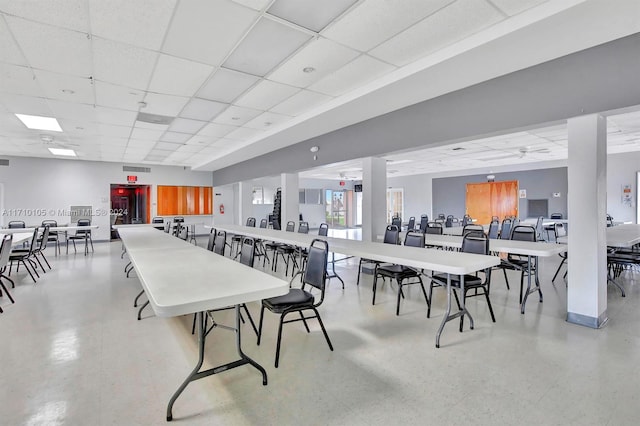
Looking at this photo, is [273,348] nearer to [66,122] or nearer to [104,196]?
[66,122]

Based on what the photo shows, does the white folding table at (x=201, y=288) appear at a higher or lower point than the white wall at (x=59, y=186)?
lower

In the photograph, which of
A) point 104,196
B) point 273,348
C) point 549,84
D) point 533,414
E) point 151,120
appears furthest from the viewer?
point 104,196

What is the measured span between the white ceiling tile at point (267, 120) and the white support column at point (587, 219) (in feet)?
13.1

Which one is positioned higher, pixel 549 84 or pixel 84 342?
pixel 549 84

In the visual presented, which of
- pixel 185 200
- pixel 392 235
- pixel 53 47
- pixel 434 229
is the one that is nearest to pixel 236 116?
pixel 53 47

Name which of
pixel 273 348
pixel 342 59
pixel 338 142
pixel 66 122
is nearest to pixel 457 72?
pixel 342 59

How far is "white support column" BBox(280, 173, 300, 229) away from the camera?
8062 mm

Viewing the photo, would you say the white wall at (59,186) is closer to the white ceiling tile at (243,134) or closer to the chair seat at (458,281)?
the white ceiling tile at (243,134)

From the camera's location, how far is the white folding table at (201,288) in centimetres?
176

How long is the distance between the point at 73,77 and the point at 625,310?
279 inches

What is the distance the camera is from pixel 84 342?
9.73 feet

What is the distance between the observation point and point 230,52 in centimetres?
327

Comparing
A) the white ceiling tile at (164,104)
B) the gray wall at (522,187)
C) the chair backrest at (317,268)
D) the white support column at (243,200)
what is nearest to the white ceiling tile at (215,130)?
the white ceiling tile at (164,104)

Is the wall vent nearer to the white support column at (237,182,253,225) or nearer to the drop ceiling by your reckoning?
the white support column at (237,182,253,225)
